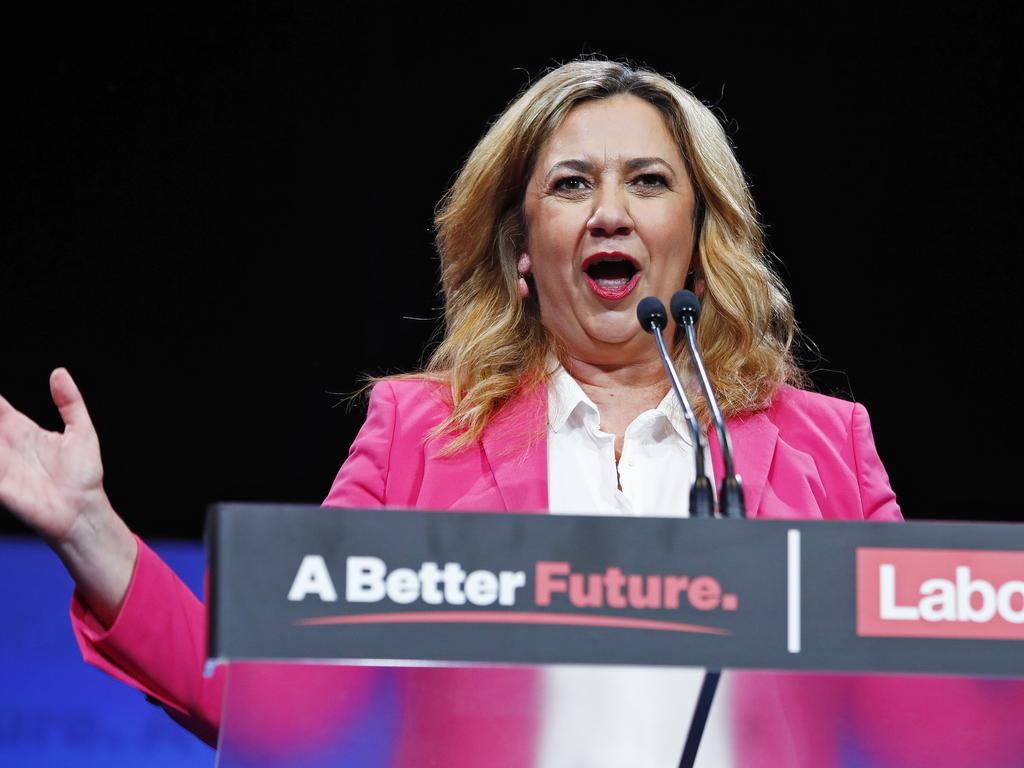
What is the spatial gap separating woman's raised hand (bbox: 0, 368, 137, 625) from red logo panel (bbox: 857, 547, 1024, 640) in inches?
27.8

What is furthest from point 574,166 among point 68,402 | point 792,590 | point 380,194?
point 380,194

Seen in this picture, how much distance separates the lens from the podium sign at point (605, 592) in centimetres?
97

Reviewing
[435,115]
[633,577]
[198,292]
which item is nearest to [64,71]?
[198,292]

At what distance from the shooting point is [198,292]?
322 centimetres

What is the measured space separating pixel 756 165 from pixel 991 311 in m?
0.69

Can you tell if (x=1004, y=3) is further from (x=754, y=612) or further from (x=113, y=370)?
(x=754, y=612)

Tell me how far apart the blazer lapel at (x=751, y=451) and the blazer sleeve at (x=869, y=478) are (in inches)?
5.2

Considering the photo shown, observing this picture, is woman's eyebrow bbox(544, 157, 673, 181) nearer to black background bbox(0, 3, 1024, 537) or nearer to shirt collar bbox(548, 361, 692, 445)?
shirt collar bbox(548, 361, 692, 445)

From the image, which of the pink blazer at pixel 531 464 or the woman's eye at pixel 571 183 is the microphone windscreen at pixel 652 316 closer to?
the pink blazer at pixel 531 464

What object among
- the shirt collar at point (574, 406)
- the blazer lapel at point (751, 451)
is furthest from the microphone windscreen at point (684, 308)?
the shirt collar at point (574, 406)

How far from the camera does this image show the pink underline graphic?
98 centimetres

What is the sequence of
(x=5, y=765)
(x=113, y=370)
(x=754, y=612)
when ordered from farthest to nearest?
(x=113, y=370), (x=5, y=765), (x=754, y=612)

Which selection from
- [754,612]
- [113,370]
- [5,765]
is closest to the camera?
[754,612]

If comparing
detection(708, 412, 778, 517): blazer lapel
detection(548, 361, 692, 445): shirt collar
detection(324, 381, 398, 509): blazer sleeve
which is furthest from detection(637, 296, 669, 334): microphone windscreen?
detection(324, 381, 398, 509): blazer sleeve
